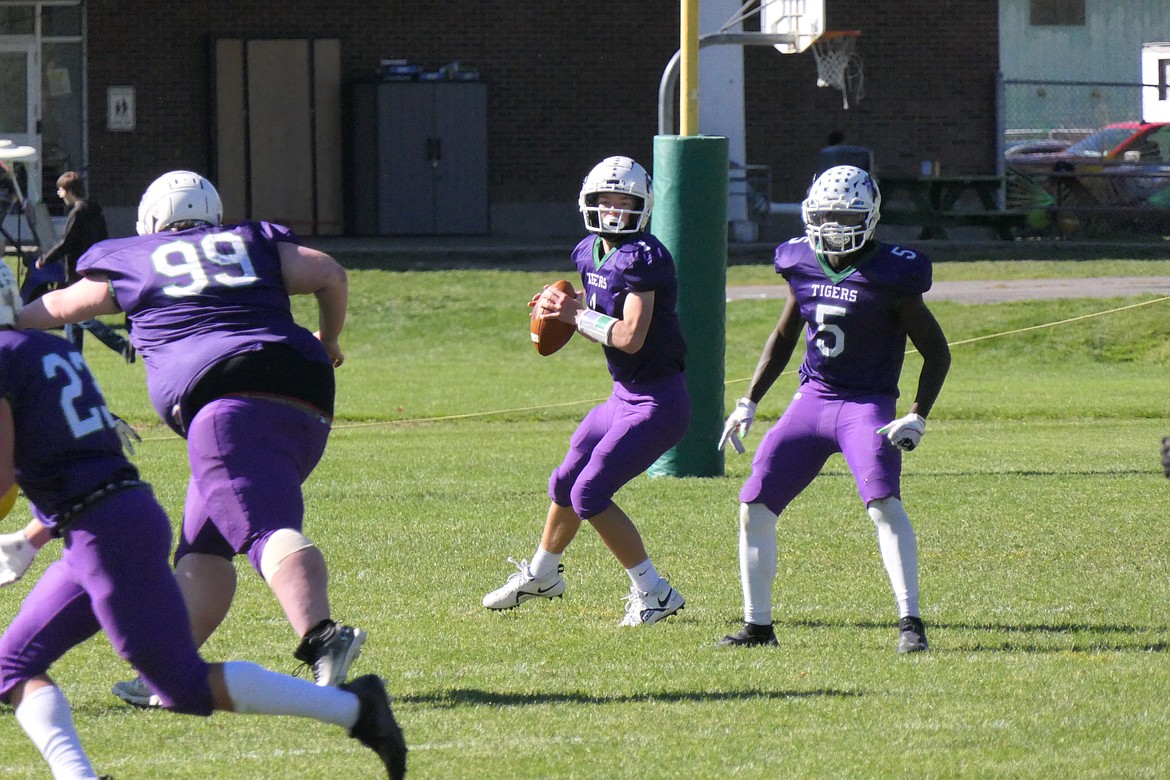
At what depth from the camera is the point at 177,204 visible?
5.39 meters

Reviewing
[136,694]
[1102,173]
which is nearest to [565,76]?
[1102,173]

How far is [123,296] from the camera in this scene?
528 centimetres

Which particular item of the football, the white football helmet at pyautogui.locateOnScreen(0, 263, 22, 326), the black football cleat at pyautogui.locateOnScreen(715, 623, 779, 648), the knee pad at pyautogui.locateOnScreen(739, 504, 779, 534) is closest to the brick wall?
the football

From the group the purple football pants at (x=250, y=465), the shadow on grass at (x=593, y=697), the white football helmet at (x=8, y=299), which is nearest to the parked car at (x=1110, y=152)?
the shadow on grass at (x=593, y=697)

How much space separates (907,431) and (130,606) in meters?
3.07

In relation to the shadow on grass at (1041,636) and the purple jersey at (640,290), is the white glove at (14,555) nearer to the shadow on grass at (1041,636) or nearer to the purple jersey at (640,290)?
the purple jersey at (640,290)

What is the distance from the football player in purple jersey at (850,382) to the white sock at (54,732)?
2.89 meters

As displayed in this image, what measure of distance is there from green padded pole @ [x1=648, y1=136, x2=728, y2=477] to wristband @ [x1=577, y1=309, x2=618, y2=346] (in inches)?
182

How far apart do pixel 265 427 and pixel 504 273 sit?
1758 cm

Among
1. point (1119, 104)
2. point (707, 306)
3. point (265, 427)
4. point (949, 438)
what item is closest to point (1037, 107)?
point (1119, 104)

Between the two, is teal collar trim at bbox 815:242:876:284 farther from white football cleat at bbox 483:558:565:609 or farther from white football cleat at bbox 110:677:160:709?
white football cleat at bbox 110:677:160:709

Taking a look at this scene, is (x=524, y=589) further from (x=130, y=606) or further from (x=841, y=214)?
(x=130, y=606)

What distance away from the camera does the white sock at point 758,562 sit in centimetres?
645

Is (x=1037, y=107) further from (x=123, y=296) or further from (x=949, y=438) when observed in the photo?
(x=123, y=296)
